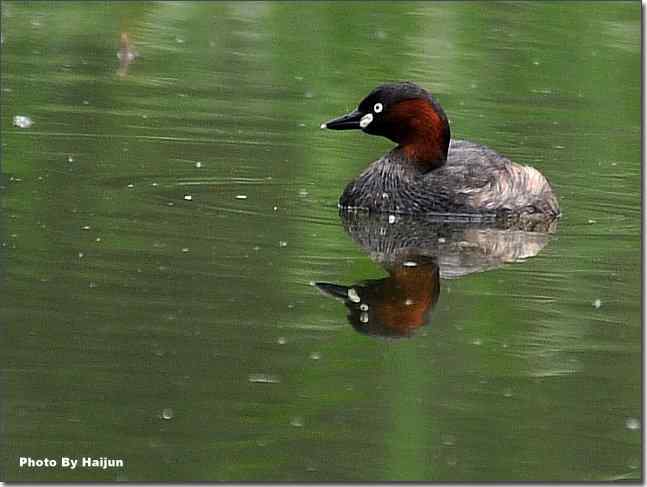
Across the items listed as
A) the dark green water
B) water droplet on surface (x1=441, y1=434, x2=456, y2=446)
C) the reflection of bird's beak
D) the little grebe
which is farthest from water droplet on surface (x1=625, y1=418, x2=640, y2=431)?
the little grebe

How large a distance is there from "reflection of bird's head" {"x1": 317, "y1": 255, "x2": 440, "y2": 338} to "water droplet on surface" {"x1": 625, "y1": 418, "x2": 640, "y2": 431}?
1298mm

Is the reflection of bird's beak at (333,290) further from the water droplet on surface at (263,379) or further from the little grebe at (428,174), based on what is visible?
the little grebe at (428,174)

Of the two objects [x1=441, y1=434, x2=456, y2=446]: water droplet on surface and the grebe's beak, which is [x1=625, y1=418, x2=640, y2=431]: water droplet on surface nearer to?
[x1=441, y1=434, x2=456, y2=446]: water droplet on surface

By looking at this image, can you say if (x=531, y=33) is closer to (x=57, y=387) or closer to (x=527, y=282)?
(x=527, y=282)

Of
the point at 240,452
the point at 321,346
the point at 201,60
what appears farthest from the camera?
the point at 201,60

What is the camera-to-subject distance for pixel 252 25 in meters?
18.8

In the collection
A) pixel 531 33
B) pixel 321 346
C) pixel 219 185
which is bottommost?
pixel 531 33

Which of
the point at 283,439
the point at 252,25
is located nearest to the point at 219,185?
the point at 283,439

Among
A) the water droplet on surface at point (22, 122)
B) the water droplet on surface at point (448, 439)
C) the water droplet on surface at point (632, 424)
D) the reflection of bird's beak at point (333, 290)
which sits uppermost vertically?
the water droplet on surface at point (448, 439)

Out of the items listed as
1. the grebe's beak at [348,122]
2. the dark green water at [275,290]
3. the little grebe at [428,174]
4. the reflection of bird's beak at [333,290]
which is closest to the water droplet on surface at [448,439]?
the dark green water at [275,290]

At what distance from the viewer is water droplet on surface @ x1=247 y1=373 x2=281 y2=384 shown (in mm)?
7676

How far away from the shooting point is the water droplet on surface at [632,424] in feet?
24.6

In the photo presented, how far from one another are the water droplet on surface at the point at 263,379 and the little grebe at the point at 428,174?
3727mm

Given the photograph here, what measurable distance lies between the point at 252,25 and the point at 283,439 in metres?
12.1
